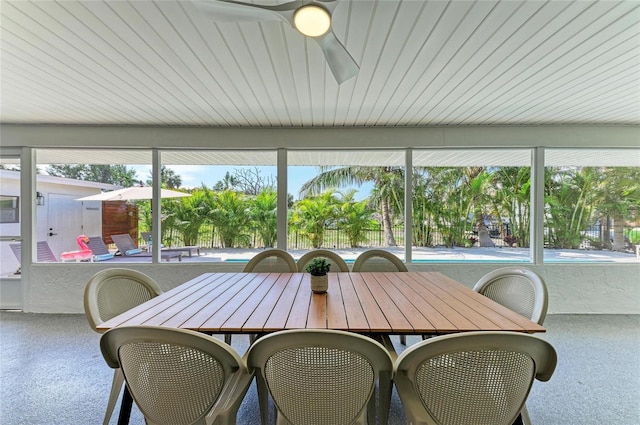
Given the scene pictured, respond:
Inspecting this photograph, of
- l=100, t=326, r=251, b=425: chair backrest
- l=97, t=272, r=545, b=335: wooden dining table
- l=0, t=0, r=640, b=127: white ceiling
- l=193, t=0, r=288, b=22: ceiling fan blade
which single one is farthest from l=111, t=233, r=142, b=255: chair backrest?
l=193, t=0, r=288, b=22: ceiling fan blade

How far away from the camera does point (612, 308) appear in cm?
348

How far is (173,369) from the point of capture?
1.04 meters

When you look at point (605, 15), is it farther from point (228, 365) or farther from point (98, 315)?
point (98, 315)

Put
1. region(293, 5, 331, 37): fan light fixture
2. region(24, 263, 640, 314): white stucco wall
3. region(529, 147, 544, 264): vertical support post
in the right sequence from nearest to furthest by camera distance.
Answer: region(293, 5, 331, 37): fan light fixture → region(24, 263, 640, 314): white stucco wall → region(529, 147, 544, 264): vertical support post

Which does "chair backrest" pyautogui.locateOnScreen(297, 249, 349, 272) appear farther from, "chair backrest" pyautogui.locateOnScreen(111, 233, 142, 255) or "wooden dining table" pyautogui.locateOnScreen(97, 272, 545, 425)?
"chair backrest" pyautogui.locateOnScreen(111, 233, 142, 255)

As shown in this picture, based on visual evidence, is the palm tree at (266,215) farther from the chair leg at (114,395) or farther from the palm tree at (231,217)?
the chair leg at (114,395)

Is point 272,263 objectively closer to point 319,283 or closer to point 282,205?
point 319,283

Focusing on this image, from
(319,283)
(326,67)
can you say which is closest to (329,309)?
(319,283)

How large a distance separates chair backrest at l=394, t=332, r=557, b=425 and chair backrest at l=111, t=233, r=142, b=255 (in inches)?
158

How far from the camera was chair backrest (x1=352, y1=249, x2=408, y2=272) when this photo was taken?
8.73 feet

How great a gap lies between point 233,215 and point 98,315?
2.37 metres

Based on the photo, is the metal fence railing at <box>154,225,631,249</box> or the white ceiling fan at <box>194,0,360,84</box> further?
the metal fence railing at <box>154,225,631,249</box>

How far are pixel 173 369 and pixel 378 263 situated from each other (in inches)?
81.3

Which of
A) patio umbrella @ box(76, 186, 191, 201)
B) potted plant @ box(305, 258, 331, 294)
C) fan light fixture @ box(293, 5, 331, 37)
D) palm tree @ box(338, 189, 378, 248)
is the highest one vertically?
fan light fixture @ box(293, 5, 331, 37)
